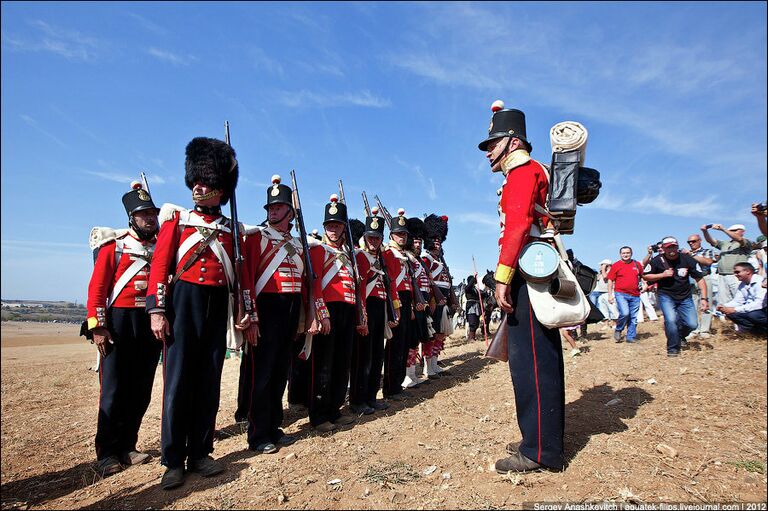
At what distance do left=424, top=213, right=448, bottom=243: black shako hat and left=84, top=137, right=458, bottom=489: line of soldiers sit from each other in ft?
13.2

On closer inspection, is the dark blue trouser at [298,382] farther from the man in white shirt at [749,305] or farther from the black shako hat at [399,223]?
the man in white shirt at [749,305]

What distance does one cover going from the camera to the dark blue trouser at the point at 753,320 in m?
7.98

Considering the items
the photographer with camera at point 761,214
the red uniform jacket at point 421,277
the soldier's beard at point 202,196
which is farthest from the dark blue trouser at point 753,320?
the soldier's beard at point 202,196

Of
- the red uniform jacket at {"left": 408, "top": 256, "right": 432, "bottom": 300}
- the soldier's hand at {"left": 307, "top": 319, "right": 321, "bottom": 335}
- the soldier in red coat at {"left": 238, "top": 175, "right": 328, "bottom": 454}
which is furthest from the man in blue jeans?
the soldier in red coat at {"left": 238, "top": 175, "right": 328, "bottom": 454}

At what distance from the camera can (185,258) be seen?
387 centimetres

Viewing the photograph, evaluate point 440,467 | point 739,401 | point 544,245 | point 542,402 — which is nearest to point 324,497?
point 440,467

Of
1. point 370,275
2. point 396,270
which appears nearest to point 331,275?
point 370,275

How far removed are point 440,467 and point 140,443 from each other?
142 inches

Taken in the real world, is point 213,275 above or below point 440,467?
above

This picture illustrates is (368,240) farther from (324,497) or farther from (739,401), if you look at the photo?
(739,401)

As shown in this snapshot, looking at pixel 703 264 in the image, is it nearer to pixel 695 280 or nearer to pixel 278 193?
pixel 695 280

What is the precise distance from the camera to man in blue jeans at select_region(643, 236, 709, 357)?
862 cm

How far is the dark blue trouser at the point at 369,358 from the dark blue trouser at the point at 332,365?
0.39 meters

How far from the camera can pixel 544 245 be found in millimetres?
3561
